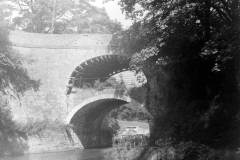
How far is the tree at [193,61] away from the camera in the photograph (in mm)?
10664

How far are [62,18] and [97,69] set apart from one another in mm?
13856

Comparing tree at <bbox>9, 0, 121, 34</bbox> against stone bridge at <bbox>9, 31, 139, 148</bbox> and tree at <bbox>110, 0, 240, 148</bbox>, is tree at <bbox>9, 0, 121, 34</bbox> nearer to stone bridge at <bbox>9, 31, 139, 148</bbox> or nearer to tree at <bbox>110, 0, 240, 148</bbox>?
stone bridge at <bbox>9, 31, 139, 148</bbox>

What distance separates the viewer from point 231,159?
9.32 metres

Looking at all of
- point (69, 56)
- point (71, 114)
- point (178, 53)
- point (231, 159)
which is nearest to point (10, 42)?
point (69, 56)

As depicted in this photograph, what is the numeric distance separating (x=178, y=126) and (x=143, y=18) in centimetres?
420

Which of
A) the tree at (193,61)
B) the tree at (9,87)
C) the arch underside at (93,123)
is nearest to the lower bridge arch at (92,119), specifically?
the arch underside at (93,123)

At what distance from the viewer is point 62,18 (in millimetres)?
37281

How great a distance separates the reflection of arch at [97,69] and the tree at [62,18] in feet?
33.7

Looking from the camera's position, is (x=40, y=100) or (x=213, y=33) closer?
(x=213, y=33)

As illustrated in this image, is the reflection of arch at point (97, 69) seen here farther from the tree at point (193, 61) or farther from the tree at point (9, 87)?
the tree at point (193, 61)

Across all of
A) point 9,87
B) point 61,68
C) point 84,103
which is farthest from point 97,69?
point 9,87

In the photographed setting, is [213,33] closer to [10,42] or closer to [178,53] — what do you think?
[178,53]

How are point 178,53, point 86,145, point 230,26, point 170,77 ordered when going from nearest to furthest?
point 230,26 → point 178,53 → point 170,77 → point 86,145

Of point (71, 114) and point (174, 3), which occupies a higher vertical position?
point (174, 3)
